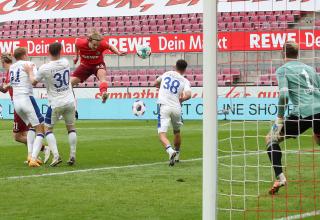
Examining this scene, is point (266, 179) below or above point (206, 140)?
below

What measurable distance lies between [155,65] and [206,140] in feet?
88.8

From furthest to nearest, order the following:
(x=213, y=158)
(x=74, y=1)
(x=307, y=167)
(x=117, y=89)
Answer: (x=74, y=1) < (x=117, y=89) < (x=307, y=167) < (x=213, y=158)

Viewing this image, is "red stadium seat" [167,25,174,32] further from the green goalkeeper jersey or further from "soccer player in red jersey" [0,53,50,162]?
the green goalkeeper jersey

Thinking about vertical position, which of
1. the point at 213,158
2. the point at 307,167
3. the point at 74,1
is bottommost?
the point at 307,167

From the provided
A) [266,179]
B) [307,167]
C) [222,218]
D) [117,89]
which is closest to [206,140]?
[222,218]

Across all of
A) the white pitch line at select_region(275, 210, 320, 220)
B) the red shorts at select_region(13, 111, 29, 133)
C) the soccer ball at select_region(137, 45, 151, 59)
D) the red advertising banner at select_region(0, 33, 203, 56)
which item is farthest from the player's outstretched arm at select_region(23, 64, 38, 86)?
the red advertising banner at select_region(0, 33, 203, 56)

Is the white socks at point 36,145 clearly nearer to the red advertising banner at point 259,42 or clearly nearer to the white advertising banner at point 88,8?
the red advertising banner at point 259,42

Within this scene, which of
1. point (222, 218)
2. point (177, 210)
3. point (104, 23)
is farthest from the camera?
point (104, 23)

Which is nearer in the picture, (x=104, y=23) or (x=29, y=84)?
(x=29, y=84)

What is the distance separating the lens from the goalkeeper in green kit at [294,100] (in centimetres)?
881

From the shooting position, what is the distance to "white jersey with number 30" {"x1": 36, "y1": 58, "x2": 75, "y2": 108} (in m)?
12.2

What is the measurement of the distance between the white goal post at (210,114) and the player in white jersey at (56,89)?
6.16 m

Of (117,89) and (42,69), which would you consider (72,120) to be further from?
(117,89)

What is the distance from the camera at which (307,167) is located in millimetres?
11789
